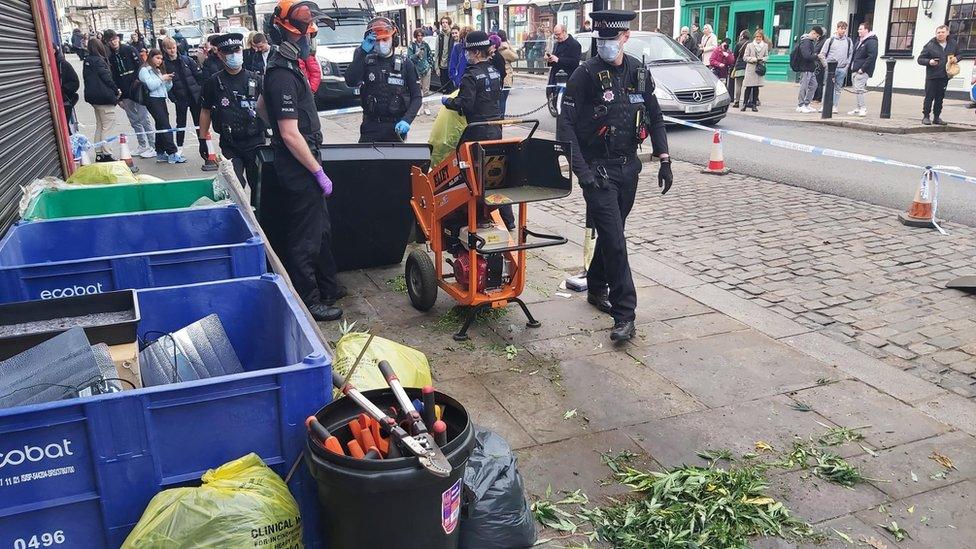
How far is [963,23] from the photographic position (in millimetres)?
20969

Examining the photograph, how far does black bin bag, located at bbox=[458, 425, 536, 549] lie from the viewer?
10.3 ft

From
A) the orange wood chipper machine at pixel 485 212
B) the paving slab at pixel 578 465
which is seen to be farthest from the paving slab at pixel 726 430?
the orange wood chipper machine at pixel 485 212

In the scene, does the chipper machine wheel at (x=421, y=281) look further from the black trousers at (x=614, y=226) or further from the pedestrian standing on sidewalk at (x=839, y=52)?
the pedestrian standing on sidewalk at (x=839, y=52)

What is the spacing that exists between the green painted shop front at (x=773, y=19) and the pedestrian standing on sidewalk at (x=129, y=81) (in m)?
18.7

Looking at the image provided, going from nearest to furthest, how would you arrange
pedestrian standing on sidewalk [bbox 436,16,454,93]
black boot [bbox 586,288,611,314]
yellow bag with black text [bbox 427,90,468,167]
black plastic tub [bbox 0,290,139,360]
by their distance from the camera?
black plastic tub [bbox 0,290,139,360], black boot [bbox 586,288,611,314], yellow bag with black text [bbox 427,90,468,167], pedestrian standing on sidewalk [bbox 436,16,454,93]

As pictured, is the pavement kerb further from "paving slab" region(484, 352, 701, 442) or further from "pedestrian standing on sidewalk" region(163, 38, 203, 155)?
"pedestrian standing on sidewalk" region(163, 38, 203, 155)

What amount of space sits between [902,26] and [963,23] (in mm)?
2106

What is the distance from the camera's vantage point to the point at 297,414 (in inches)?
105

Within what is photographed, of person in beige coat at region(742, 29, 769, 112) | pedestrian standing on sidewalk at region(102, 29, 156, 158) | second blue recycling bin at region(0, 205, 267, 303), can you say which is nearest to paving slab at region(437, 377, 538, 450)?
second blue recycling bin at region(0, 205, 267, 303)

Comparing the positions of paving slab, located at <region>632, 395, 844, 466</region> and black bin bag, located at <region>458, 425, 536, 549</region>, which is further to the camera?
paving slab, located at <region>632, 395, 844, 466</region>

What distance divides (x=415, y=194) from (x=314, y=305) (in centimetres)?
118

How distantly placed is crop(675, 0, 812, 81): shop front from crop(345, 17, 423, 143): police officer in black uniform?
2009 cm

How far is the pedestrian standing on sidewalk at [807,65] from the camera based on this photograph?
18469 millimetres

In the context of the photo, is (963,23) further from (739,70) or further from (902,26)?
(739,70)
